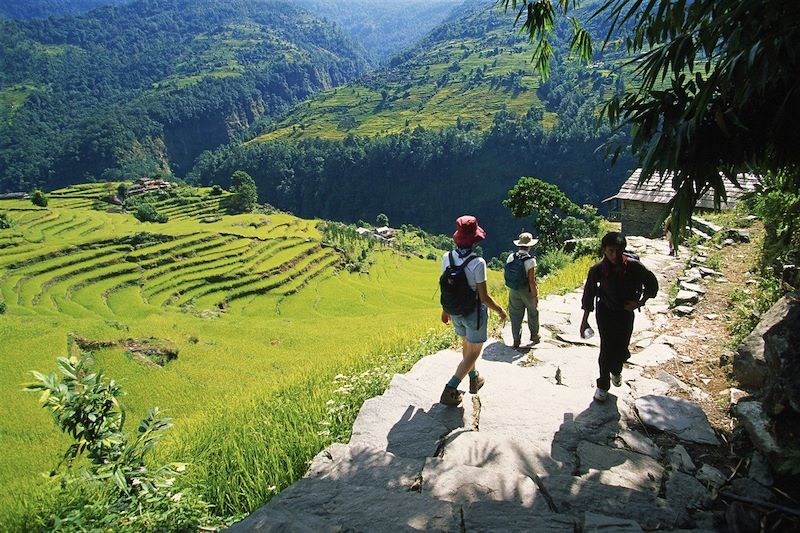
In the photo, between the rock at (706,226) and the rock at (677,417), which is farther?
the rock at (706,226)

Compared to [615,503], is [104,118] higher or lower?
higher

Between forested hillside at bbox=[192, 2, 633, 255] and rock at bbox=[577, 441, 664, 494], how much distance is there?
79081 millimetres

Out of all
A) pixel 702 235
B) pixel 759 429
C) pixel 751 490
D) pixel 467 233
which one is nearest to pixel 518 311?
pixel 467 233

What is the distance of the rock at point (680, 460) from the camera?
2908mm

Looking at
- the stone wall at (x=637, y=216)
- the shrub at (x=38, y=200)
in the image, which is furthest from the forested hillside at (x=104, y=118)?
the stone wall at (x=637, y=216)

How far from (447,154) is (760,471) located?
9463cm

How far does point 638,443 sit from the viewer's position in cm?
322

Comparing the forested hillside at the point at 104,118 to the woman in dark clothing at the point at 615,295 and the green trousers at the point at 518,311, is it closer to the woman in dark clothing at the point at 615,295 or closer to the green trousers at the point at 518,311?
the green trousers at the point at 518,311

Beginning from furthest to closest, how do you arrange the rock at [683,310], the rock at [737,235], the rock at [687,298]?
the rock at [737,235] < the rock at [687,298] < the rock at [683,310]

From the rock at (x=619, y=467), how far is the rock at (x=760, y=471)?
461 mm

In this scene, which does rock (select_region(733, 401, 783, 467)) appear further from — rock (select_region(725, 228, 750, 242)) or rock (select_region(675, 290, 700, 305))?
rock (select_region(725, 228, 750, 242))

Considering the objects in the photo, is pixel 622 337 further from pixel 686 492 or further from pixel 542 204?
pixel 542 204

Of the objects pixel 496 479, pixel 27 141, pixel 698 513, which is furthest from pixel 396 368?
pixel 27 141

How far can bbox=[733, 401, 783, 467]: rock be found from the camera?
2672 millimetres
